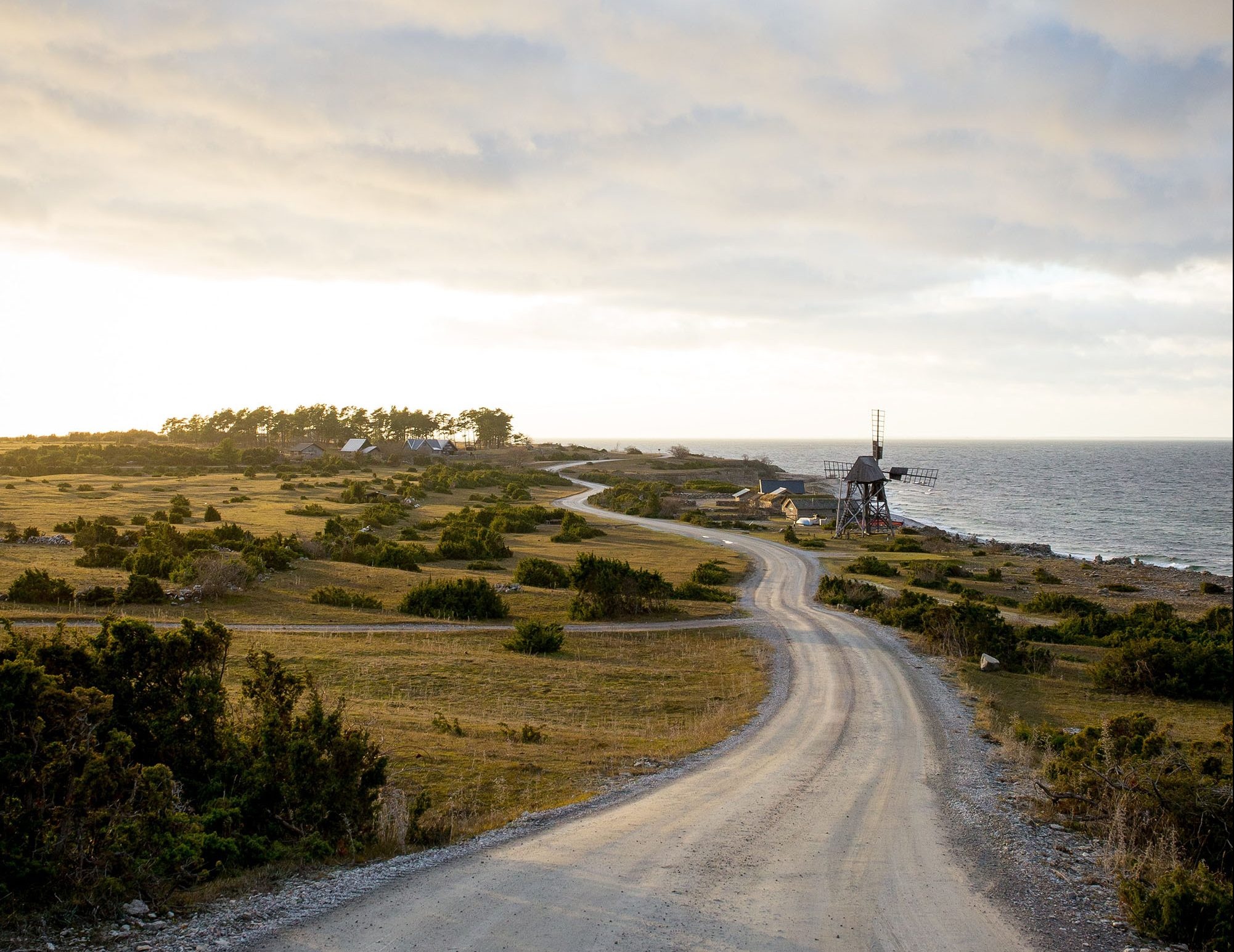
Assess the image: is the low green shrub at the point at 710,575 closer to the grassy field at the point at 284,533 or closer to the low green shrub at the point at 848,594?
the grassy field at the point at 284,533

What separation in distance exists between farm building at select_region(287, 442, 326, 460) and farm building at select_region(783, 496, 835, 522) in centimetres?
8601

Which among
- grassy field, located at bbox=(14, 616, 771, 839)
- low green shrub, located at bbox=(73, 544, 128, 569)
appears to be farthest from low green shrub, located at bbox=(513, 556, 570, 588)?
low green shrub, located at bbox=(73, 544, 128, 569)

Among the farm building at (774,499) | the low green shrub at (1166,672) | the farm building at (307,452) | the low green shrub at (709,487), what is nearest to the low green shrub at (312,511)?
the farm building at (774,499)

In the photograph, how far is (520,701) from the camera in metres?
23.0

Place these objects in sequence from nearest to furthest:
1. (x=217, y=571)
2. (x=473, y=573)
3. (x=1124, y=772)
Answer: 1. (x=1124, y=772)
2. (x=217, y=571)
3. (x=473, y=573)

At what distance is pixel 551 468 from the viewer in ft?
511

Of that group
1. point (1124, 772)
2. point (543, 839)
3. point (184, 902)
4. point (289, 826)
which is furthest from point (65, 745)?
point (1124, 772)

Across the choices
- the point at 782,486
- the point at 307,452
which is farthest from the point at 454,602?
the point at 307,452

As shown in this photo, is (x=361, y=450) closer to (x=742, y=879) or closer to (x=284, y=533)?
(x=284, y=533)

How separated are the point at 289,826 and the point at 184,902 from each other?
7.17 ft

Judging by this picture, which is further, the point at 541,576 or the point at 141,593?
the point at 541,576

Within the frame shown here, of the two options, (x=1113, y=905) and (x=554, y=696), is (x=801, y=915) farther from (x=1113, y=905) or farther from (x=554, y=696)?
(x=554, y=696)

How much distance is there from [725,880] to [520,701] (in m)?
12.5

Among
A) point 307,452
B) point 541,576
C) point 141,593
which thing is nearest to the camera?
point 141,593
